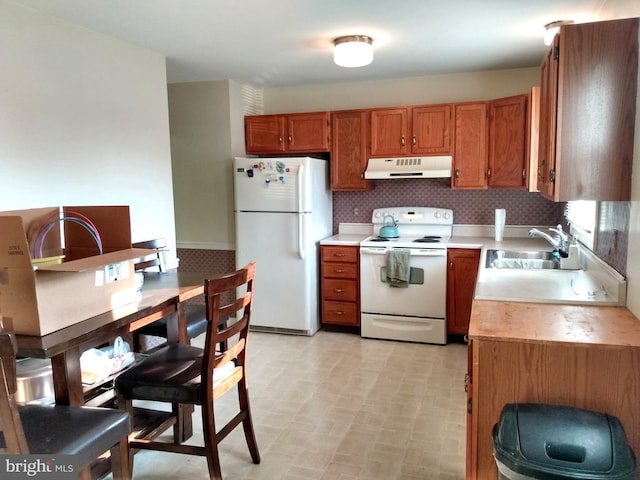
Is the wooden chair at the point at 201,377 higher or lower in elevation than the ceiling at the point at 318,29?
lower

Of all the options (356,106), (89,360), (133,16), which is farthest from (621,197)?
(356,106)

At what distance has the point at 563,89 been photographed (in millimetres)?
2027

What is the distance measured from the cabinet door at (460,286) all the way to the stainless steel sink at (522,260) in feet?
1.22

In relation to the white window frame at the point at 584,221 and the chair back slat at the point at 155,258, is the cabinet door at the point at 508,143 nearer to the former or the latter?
the white window frame at the point at 584,221

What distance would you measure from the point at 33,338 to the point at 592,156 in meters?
2.22

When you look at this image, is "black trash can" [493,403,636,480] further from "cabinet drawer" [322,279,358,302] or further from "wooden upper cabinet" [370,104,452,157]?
"wooden upper cabinet" [370,104,452,157]

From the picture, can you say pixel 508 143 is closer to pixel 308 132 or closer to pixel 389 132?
pixel 389 132

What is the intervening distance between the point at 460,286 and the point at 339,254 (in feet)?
3.58

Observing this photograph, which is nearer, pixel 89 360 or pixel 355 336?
pixel 89 360

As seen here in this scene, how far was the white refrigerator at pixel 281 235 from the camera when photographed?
4.30 metres

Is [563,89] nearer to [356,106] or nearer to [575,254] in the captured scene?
[575,254]

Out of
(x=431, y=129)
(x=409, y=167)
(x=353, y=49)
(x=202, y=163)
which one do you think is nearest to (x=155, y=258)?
(x=202, y=163)

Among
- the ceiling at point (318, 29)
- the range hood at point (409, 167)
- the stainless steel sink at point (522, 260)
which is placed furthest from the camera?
the range hood at point (409, 167)

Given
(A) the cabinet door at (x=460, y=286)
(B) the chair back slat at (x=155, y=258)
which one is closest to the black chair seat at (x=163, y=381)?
(B) the chair back slat at (x=155, y=258)
